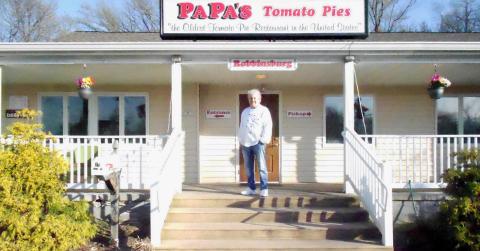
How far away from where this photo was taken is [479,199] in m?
5.99

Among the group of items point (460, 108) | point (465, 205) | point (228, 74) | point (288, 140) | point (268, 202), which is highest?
point (228, 74)

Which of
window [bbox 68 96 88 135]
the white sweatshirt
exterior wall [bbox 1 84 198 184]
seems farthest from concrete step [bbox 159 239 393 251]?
window [bbox 68 96 88 135]

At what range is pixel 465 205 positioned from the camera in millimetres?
5953

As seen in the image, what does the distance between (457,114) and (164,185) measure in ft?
24.0

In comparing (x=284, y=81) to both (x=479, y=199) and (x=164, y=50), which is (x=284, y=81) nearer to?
(x=164, y=50)

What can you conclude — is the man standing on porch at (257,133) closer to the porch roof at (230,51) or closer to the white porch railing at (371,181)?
the porch roof at (230,51)

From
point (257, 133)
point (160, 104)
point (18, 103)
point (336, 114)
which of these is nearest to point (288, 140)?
point (336, 114)

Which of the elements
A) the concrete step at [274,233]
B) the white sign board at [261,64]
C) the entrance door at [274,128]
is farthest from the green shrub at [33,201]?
the entrance door at [274,128]

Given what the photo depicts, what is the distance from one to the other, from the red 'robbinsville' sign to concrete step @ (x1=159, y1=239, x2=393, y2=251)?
389cm

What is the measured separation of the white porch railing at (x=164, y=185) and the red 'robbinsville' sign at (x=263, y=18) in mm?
2122

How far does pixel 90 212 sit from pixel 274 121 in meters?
4.59

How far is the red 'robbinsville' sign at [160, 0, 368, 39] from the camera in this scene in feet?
27.9

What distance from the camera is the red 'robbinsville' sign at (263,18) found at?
27.9ft

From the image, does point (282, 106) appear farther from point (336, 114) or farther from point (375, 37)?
point (375, 37)
